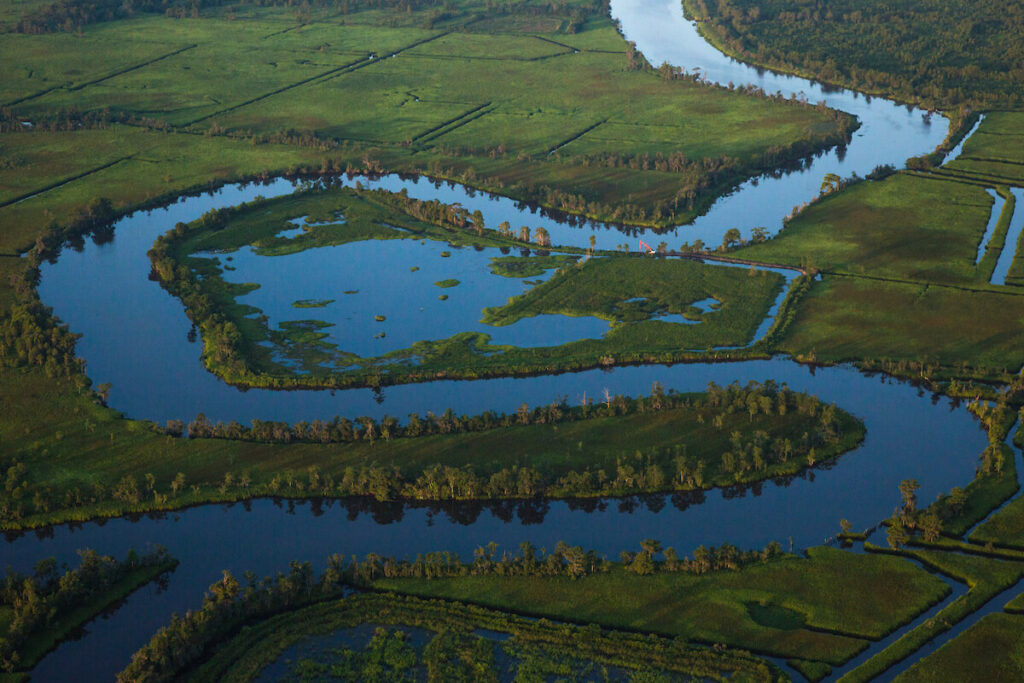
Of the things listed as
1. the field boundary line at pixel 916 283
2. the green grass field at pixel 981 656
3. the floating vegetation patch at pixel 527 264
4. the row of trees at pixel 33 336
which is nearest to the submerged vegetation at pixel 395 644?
the green grass field at pixel 981 656

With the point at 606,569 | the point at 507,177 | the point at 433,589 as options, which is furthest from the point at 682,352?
the point at 507,177

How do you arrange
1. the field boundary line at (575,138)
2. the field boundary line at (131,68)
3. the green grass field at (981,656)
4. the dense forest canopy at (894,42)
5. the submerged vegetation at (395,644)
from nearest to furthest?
the green grass field at (981,656)
the submerged vegetation at (395,644)
the field boundary line at (575,138)
the dense forest canopy at (894,42)
the field boundary line at (131,68)

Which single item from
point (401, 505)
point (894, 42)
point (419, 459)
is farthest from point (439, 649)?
point (894, 42)

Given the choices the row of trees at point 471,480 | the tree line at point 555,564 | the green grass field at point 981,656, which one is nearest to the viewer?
the green grass field at point 981,656

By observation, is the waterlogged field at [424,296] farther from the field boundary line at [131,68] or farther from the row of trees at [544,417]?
the field boundary line at [131,68]

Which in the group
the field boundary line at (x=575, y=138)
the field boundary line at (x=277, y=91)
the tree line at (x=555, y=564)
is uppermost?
the field boundary line at (x=277, y=91)

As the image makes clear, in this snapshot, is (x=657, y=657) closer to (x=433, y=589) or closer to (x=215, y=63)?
(x=433, y=589)

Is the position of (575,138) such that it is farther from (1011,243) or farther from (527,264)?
(1011,243)

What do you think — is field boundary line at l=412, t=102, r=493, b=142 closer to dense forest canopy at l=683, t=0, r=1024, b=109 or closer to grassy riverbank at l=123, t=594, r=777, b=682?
dense forest canopy at l=683, t=0, r=1024, b=109
